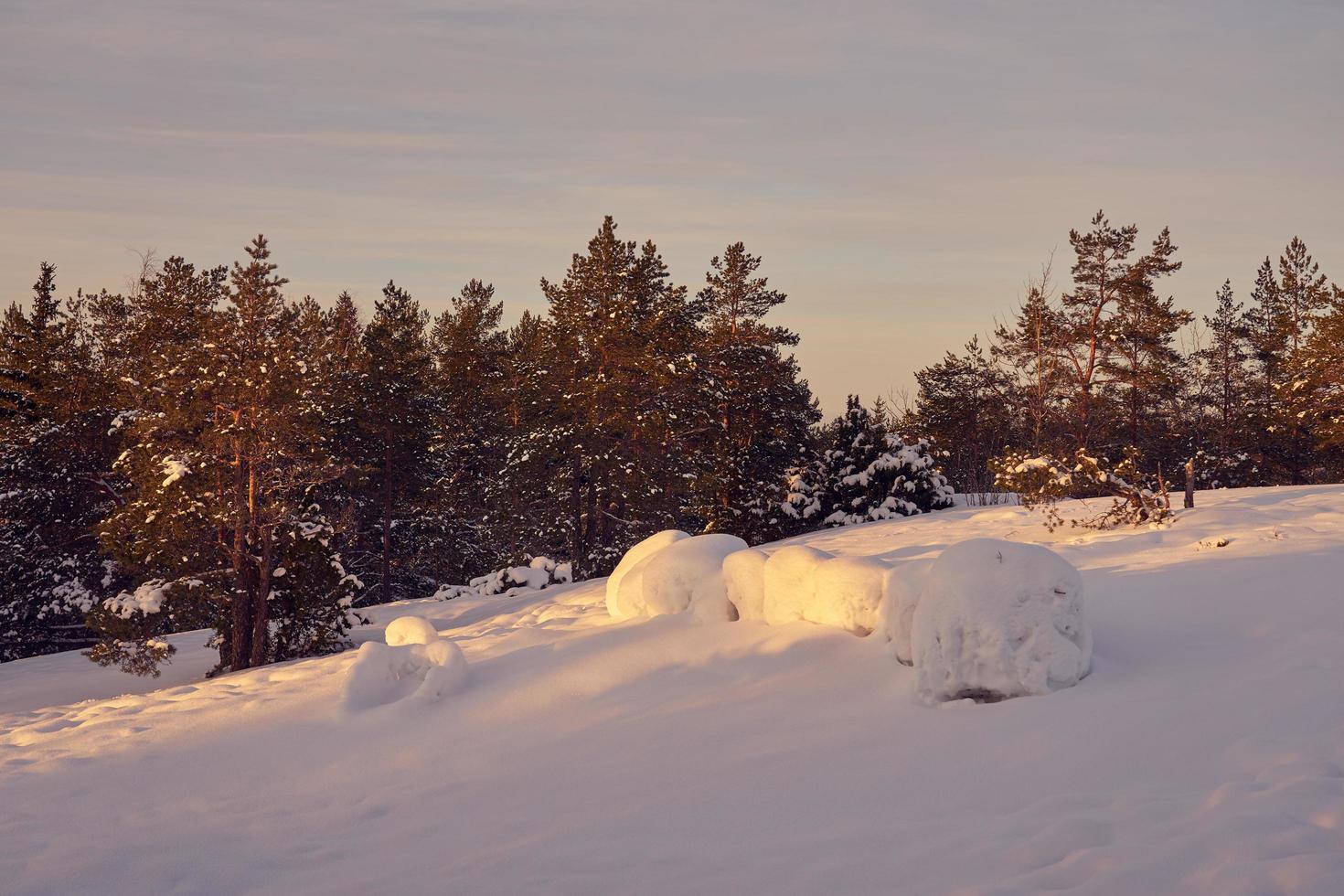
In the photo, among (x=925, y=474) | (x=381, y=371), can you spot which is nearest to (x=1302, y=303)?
(x=925, y=474)

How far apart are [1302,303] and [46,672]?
3876cm

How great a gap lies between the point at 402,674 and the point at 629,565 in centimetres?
351

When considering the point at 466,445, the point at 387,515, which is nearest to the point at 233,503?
the point at 387,515

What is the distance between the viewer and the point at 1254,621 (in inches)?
301

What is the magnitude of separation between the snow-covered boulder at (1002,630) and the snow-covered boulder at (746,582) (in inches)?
90.2

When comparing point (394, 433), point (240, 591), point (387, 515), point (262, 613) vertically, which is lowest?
point (262, 613)

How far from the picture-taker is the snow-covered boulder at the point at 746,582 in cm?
901

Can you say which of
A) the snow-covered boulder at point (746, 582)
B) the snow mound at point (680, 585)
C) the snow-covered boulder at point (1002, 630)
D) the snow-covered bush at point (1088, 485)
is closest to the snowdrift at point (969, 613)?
the snow-covered boulder at point (1002, 630)

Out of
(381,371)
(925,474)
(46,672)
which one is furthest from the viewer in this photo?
(381,371)

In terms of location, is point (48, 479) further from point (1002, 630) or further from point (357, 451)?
point (1002, 630)

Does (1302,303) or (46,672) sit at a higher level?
(1302,303)

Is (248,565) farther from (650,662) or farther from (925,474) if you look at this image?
(925,474)

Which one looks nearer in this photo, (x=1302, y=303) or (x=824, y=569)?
(x=824, y=569)

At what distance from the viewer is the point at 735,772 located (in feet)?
19.3
